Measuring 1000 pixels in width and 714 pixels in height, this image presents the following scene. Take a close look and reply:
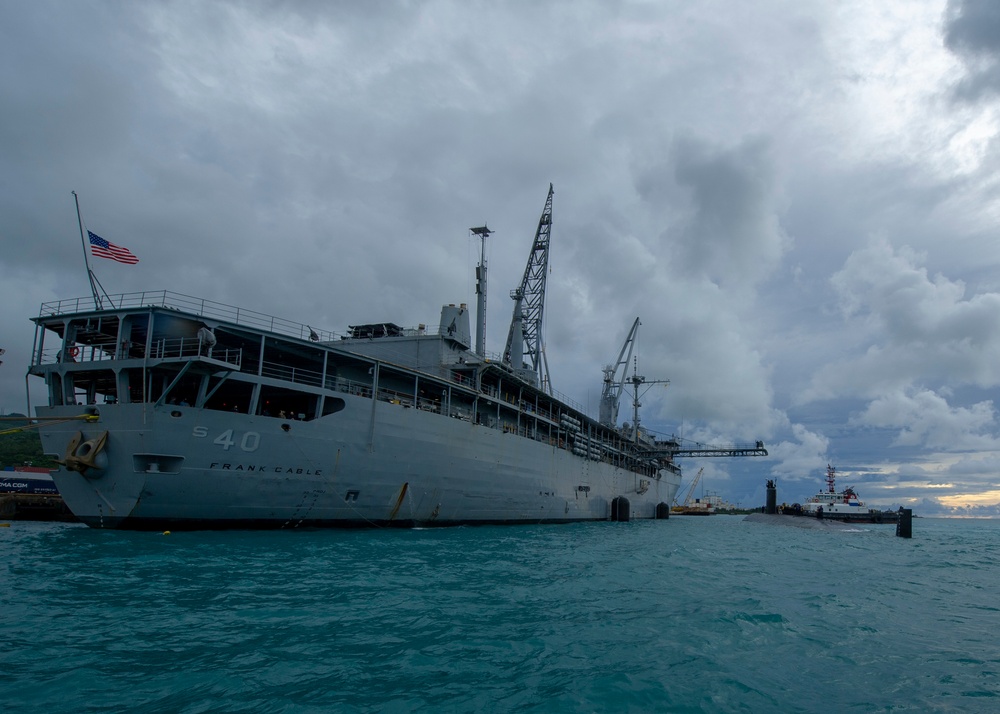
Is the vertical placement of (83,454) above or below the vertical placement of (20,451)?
above

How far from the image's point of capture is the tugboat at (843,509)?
203 ft

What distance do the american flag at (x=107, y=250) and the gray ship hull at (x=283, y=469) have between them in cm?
568

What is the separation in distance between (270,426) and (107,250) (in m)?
9.04

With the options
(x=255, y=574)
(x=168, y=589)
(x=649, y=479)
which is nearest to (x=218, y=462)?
(x=255, y=574)

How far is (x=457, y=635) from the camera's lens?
31.8 feet

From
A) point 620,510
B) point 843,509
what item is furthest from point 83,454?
point 843,509

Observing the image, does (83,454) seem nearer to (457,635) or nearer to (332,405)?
(332,405)

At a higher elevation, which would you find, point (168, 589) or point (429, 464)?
point (429, 464)

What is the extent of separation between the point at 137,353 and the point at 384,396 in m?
10.4

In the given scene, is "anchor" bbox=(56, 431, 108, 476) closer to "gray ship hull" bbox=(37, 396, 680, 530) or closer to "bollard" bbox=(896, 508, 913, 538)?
"gray ship hull" bbox=(37, 396, 680, 530)

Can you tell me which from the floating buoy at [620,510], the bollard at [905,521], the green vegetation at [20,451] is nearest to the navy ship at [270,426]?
the floating buoy at [620,510]

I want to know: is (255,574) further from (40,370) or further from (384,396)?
(40,370)

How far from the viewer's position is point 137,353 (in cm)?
2298

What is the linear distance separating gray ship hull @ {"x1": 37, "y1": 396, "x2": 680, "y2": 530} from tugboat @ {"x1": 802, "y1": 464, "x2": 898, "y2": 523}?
46230 mm
